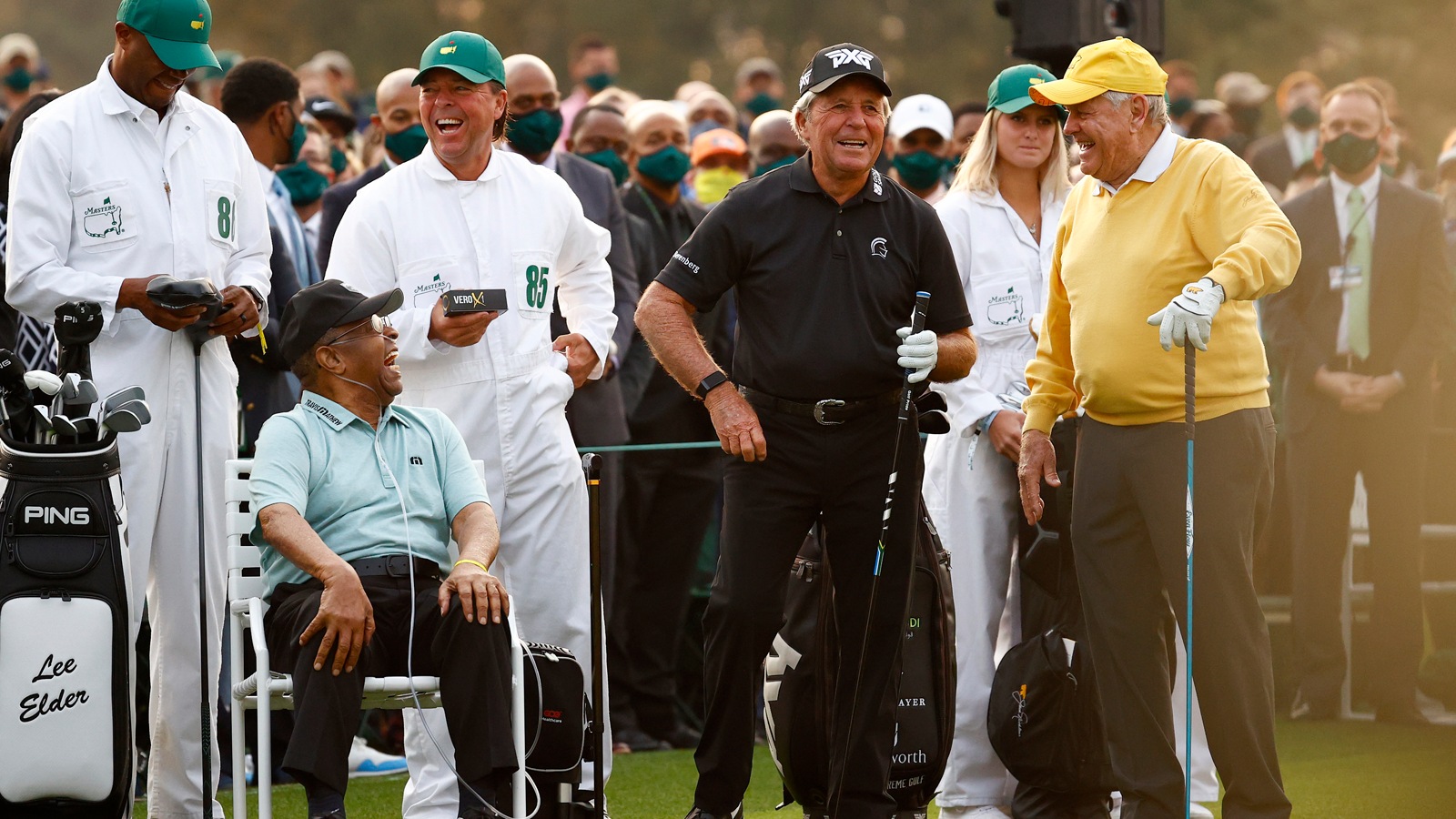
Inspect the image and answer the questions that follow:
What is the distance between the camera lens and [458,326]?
564cm

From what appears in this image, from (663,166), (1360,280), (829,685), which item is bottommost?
(829,685)

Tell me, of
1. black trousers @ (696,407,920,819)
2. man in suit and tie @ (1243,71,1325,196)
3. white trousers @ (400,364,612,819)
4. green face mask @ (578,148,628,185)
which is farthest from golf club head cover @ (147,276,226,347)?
man in suit and tie @ (1243,71,1325,196)

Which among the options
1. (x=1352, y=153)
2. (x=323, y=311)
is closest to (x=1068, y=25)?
(x=1352, y=153)

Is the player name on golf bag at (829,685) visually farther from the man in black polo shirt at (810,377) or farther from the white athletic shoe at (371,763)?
the white athletic shoe at (371,763)

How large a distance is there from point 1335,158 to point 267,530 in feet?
18.6

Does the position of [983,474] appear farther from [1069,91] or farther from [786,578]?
[1069,91]

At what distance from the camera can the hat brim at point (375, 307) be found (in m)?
5.30

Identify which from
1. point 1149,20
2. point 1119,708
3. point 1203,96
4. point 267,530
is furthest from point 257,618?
point 1203,96

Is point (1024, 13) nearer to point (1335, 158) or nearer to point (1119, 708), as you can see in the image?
point (1335, 158)

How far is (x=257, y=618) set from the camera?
195 inches

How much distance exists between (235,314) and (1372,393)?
17.3 feet

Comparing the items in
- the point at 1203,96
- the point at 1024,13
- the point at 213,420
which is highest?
the point at 1203,96

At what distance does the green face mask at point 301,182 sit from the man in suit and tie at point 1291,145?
6204mm

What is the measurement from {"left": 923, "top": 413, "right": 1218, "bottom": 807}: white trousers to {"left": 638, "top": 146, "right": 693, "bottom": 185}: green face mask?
2.58 metres
